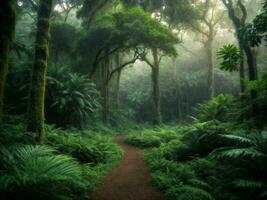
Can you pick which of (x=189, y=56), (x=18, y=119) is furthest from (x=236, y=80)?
(x=18, y=119)

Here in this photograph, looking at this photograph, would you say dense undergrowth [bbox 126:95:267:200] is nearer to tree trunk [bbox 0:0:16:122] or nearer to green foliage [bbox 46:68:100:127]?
tree trunk [bbox 0:0:16:122]

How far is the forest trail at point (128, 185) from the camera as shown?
296 inches

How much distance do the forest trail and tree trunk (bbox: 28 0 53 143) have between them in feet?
8.89

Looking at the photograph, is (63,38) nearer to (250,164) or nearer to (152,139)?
(152,139)

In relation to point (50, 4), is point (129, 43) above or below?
above

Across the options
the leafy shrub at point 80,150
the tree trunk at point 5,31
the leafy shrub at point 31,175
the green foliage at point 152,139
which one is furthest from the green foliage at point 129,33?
the leafy shrub at point 31,175

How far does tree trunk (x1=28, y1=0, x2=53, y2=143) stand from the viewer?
956cm

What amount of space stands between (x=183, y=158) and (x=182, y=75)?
2526 centimetres

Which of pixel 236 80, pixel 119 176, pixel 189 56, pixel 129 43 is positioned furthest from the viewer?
pixel 189 56

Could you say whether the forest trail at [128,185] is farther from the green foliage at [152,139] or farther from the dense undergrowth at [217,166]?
the green foliage at [152,139]

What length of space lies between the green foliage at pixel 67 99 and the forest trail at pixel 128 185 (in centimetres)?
642

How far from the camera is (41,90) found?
32.1 ft

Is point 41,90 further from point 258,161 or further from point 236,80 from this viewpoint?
point 236,80

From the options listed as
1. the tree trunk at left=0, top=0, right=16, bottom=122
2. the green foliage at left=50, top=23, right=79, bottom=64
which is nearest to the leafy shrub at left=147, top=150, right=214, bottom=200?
the tree trunk at left=0, top=0, right=16, bottom=122
